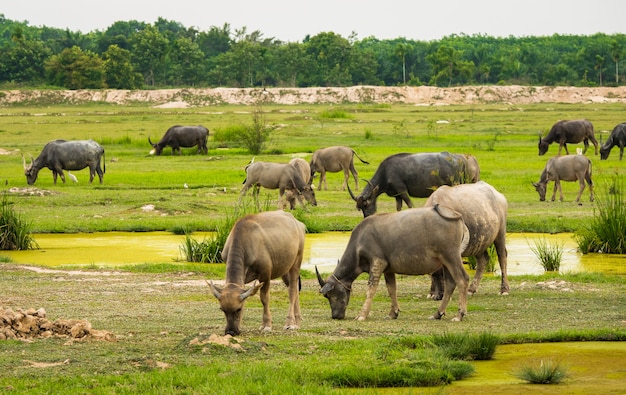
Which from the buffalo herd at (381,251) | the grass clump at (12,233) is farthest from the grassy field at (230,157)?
the buffalo herd at (381,251)

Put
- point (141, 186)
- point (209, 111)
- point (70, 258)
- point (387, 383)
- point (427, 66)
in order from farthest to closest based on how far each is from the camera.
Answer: point (427, 66) → point (209, 111) → point (141, 186) → point (70, 258) → point (387, 383)

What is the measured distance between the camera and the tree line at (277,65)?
104 metres

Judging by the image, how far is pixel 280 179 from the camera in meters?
28.0

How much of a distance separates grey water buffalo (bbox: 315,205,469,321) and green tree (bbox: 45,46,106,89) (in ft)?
300

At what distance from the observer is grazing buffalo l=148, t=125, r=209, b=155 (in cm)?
4728

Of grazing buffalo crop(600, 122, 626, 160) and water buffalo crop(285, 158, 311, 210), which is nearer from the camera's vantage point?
water buffalo crop(285, 158, 311, 210)

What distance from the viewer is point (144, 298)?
47.1ft

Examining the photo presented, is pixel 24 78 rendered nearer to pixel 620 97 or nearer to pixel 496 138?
pixel 620 97

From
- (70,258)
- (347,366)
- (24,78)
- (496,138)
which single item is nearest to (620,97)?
(496,138)

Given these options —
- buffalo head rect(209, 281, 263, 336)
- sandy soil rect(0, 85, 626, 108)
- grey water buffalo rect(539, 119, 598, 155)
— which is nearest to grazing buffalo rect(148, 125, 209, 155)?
grey water buffalo rect(539, 119, 598, 155)

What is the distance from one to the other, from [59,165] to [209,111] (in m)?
51.2

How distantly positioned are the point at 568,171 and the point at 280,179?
27.3 ft

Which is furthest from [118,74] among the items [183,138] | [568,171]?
[568,171]

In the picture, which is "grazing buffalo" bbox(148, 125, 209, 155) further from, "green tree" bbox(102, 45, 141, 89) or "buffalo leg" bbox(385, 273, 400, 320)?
"green tree" bbox(102, 45, 141, 89)
